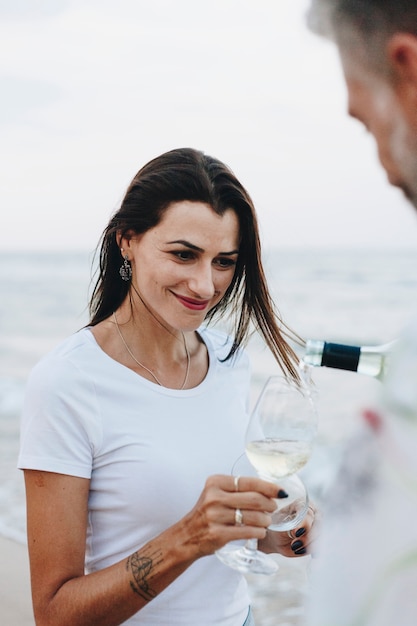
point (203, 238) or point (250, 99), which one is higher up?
point (250, 99)

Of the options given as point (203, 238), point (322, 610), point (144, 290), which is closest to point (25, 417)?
point (144, 290)

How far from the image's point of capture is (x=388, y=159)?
0.70 metres

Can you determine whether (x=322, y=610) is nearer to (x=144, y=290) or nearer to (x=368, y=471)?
(x=368, y=471)

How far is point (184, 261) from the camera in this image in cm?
246

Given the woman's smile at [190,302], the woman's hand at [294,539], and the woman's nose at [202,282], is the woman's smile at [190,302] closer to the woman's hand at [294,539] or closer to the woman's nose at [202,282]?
the woman's nose at [202,282]

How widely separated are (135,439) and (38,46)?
29.3 meters

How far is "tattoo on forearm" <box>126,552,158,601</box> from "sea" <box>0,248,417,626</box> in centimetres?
369

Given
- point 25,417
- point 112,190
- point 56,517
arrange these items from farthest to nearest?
1. point 112,190
2. point 25,417
3. point 56,517

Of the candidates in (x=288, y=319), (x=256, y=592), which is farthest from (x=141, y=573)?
(x=288, y=319)

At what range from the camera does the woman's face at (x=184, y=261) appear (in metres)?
2.45

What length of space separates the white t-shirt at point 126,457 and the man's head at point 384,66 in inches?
63.5

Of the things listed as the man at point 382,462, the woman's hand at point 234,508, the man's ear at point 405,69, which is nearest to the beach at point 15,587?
the woman's hand at point 234,508

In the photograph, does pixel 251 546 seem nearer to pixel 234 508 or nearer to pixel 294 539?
pixel 234 508

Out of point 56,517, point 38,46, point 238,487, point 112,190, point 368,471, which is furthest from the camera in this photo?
point 38,46
